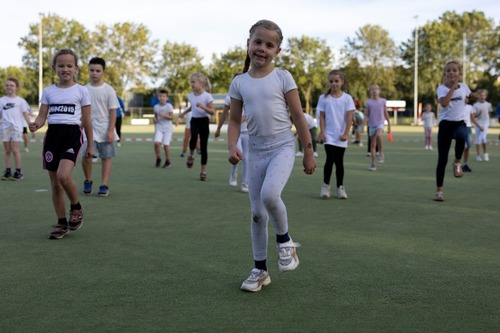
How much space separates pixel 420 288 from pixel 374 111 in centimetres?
1204

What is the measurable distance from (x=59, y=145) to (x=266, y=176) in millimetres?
2908

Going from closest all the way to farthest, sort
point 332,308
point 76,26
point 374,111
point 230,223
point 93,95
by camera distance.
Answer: point 332,308, point 230,223, point 93,95, point 374,111, point 76,26

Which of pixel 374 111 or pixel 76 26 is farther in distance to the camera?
pixel 76 26

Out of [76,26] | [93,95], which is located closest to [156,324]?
[93,95]

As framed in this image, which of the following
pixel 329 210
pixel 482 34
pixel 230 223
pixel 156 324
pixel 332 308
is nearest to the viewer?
pixel 156 324

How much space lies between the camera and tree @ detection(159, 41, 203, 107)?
77.4 m

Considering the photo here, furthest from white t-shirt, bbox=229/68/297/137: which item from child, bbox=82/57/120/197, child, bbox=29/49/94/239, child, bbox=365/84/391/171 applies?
child, bbox=365/84/391/171

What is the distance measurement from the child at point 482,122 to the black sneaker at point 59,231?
1288 cm

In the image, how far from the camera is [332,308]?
4359mm

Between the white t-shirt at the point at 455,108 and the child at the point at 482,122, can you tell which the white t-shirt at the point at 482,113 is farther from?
the white t-shirt at the point at 455,108

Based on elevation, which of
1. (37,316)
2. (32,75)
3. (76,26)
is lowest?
(37,316)

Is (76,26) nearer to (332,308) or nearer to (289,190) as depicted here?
(289,190)

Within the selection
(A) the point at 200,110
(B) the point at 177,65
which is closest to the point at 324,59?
(B) the point at 177,65

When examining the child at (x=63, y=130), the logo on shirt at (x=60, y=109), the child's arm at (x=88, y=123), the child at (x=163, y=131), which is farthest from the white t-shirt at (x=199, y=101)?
the logo on shirt at (x=60, y=109)
